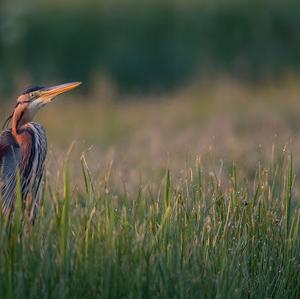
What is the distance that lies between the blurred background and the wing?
767 cm

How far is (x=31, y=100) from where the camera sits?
6348 mm

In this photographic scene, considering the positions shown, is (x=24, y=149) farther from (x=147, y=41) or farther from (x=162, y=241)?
(x=147, y=41)

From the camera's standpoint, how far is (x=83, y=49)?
671 inches

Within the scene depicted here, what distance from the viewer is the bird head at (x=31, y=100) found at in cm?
630

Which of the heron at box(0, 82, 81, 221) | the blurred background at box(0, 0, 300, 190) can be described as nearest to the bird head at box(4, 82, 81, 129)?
the heron at box(0, 82, 81, 221)

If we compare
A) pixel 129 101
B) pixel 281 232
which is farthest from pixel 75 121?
pixel 281 232

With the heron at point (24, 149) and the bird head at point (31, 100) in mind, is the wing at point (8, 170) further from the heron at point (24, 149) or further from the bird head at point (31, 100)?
the bird head at point (31, 100)

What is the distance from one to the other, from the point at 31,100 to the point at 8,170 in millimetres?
597

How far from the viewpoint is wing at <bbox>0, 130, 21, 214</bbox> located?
230 inches

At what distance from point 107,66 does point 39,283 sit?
1266 centimetres

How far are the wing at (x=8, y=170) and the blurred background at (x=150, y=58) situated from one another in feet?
25.2

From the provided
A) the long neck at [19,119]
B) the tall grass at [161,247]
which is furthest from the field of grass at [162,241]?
the long neck at [19,119]

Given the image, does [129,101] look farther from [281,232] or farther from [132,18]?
[281,232]

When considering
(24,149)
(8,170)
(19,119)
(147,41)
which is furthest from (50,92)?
(147,41)
